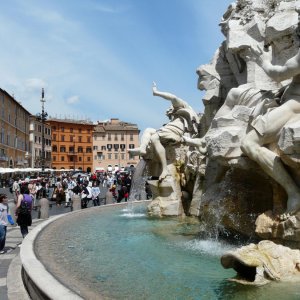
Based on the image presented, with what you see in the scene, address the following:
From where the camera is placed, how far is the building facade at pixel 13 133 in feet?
185

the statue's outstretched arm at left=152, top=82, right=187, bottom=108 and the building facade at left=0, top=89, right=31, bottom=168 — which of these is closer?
the statue's outstretched arm at left=152, top=82, right=187, bottom=108

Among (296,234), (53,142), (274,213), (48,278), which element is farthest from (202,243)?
(53,142)

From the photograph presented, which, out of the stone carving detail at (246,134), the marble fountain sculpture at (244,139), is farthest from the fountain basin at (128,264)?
the stone carving detail at (246,134)

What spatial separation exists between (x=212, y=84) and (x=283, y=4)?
241 cm

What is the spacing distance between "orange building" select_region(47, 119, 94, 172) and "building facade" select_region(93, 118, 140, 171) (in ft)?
5.10

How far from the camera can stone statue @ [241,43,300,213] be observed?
5086mm

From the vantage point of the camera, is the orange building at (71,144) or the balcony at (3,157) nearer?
the balcony at (3,157)

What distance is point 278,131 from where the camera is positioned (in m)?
5.21

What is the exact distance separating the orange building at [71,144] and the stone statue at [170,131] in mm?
85699

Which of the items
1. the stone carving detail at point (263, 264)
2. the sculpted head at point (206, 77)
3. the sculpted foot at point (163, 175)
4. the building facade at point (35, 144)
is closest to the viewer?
the stone carving detail at point (263, 264)

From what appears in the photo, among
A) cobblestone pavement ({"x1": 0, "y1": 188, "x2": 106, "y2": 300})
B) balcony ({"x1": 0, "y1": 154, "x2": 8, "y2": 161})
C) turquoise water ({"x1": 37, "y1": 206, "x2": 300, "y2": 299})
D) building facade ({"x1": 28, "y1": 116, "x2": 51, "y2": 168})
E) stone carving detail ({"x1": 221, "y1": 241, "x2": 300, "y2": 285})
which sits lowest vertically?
cobblestone pavement ({"x1": 0, "y1": 188, "x2": 106, "y2": 300})

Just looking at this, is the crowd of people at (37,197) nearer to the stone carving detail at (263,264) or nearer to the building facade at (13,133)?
the stone carving detail at (263,264)

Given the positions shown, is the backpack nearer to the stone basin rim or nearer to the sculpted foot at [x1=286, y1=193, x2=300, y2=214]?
the stone basin rim

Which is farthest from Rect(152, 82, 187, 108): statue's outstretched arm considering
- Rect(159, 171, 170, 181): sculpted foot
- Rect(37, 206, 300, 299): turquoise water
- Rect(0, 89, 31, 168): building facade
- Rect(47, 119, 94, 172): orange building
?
Rect(47, 119, 94, 172): orange building
